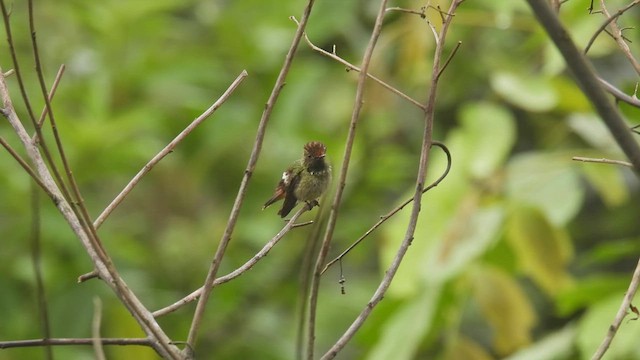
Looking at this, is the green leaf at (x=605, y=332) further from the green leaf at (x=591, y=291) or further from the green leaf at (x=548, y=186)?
the green leaf at (x=548, y=186)

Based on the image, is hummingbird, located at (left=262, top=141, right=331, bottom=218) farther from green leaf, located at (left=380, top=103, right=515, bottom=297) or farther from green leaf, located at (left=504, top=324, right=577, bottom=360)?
green leaf, located at (left=504, top=324, right=577, bottom=360)

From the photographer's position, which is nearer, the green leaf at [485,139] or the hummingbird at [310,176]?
the hummingbird at [310,176]

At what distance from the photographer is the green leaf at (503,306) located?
3150mm

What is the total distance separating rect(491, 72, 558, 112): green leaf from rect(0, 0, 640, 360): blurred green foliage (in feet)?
0.04

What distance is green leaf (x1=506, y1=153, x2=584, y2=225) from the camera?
3076 millimetres

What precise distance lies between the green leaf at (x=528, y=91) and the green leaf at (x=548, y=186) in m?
0.17

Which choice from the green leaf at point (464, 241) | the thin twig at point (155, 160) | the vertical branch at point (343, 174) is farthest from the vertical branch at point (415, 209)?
the green leaf at point (464, 241)

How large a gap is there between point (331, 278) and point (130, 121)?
205 cm

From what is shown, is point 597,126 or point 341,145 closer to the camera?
point 597,126

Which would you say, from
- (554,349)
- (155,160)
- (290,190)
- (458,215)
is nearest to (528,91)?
(458,215)

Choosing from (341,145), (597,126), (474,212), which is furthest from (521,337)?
(341,145)

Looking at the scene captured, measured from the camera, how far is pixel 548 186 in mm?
3170

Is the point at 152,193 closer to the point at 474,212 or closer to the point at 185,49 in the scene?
the point at 185,49

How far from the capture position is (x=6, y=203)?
12.1 ft
